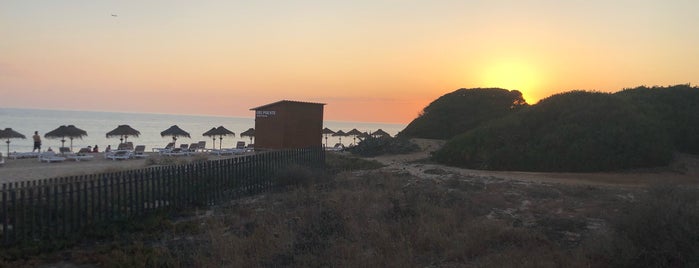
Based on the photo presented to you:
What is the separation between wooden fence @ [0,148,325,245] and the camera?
793cm

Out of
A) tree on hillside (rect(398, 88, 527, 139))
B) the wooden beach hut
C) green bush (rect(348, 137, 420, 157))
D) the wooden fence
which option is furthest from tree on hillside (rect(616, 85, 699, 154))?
the wooden fence

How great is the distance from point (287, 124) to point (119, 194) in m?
16.1

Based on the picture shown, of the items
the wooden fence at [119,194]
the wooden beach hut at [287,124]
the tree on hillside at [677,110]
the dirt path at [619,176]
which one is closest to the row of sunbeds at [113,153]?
the wooden beach hut at [287,124]

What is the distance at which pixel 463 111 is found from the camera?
42.0m

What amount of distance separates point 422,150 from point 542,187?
1842 centimetres

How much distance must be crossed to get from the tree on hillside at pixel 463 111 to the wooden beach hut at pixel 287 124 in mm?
14941

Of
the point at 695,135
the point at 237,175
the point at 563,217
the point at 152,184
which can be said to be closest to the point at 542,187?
the point at 563,217

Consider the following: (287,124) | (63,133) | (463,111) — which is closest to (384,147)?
(287,124)

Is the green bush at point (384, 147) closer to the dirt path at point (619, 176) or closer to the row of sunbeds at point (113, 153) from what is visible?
the row of sunbeds at point (113, 153)

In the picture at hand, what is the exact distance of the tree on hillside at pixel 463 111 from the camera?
4088 centimetres

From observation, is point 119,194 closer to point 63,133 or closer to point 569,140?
point 569,140

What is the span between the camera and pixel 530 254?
21.8ft

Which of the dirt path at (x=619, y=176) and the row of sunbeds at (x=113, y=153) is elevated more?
the row of sunbeds at (x=113, y=153)

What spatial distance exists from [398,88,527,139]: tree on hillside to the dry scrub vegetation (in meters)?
29.0
